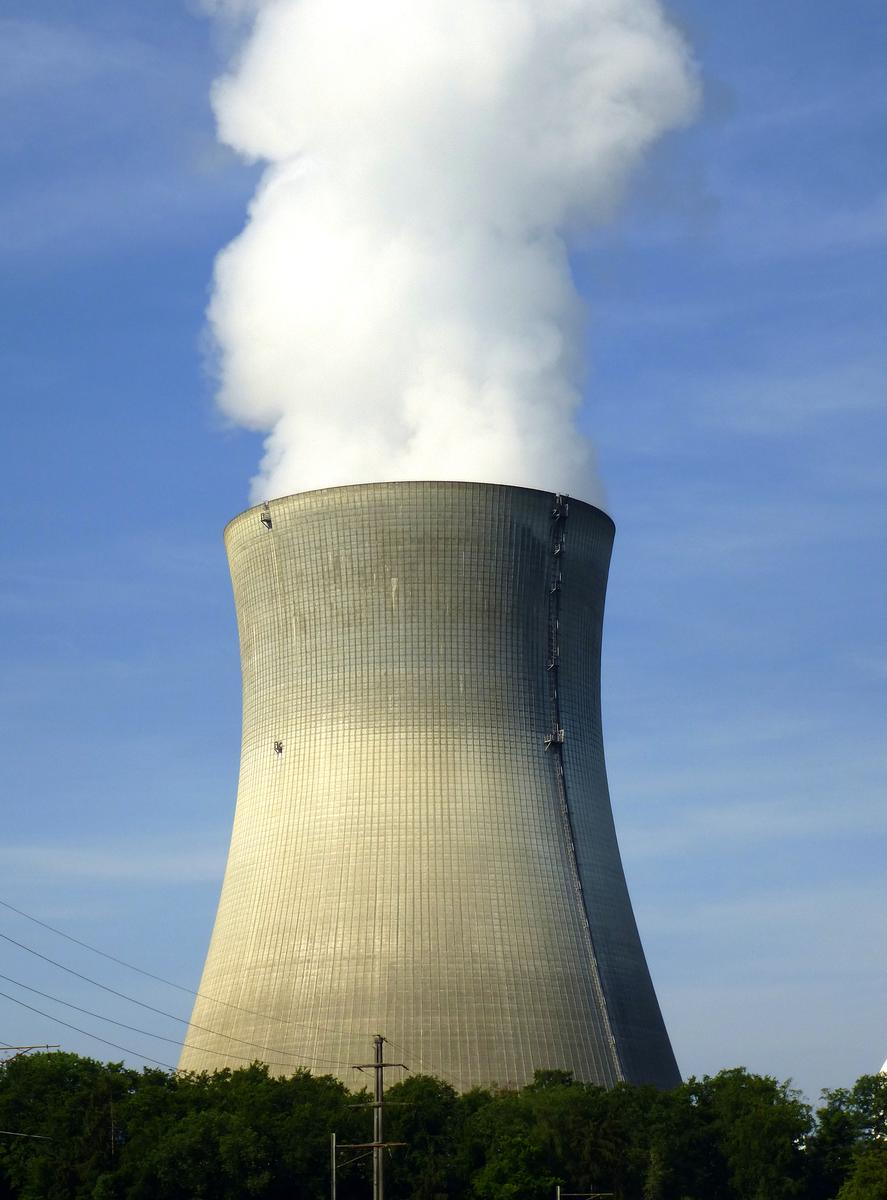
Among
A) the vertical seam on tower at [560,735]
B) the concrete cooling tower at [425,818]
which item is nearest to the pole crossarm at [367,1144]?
the concrete cooling tower at [425,818]

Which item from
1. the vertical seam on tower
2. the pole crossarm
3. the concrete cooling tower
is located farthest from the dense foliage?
the vertical seam on tower

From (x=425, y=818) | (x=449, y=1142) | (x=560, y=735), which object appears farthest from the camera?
(x=560, y=735)

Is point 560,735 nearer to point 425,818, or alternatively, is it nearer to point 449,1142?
point 425,818

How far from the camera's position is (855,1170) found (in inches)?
1053

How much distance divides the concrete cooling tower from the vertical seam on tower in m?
0.04

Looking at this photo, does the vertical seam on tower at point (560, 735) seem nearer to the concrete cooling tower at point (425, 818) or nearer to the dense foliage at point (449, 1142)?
the concrete cooling tower at point (425, 818)

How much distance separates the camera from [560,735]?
1145 inches

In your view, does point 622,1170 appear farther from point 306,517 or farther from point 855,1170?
point 306,517

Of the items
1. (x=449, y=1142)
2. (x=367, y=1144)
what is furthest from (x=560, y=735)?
(x=367, y=1144)

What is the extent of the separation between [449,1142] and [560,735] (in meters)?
6.18

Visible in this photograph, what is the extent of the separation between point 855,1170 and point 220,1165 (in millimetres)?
8724

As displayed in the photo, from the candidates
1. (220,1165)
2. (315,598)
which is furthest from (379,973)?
(315,598)

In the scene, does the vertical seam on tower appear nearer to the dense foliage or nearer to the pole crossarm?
the dense foliage

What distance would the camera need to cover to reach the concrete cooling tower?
90.2 feet
